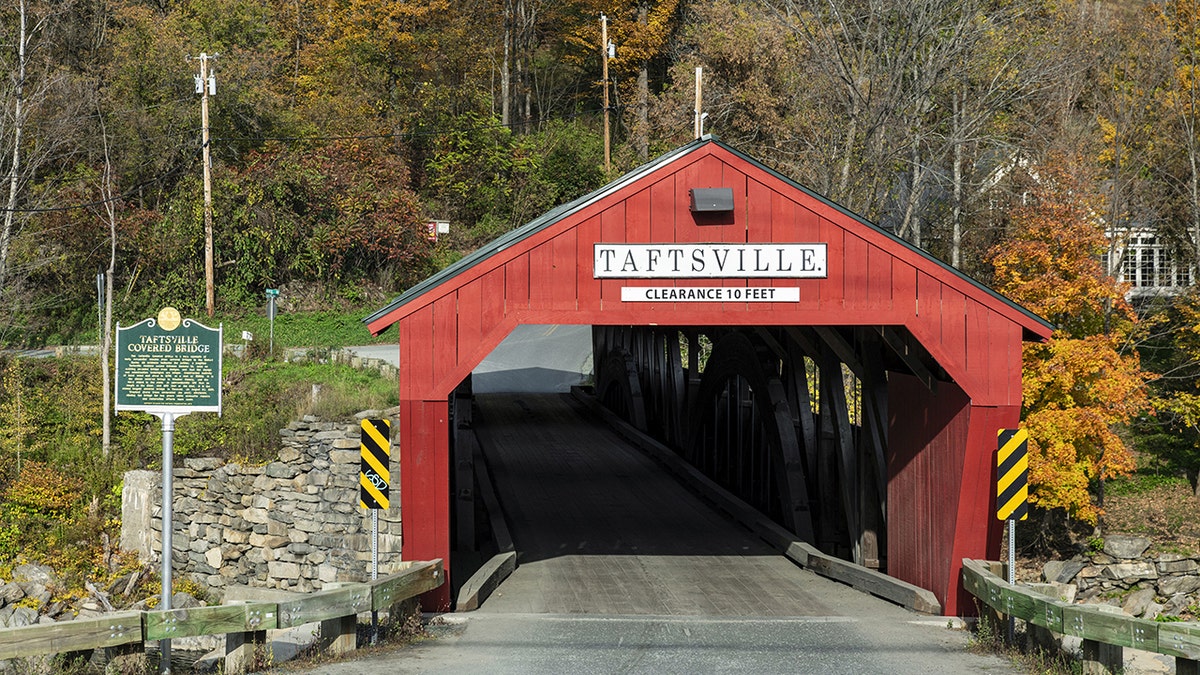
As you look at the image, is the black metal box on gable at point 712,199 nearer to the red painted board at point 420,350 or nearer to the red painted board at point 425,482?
the red painted board at point 420,350

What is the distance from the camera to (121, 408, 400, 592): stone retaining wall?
18953mm

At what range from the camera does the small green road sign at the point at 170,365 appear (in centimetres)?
1029

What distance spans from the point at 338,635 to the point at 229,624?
123cm

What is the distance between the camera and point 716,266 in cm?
1273

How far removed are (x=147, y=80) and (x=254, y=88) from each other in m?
3.56

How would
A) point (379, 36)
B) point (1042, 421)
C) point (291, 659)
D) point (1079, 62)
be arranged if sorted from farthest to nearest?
1. point (379, 36)
2. point (1079, 62)
3. point (1042, 421)
4. point (291, 659)

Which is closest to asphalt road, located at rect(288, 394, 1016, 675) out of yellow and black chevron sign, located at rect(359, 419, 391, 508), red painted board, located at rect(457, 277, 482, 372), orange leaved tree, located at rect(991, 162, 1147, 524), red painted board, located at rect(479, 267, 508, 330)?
yellow and black chevron sign, located at rect(359, 419, 391, 508)

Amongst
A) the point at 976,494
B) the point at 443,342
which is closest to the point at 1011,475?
the point at 976,494

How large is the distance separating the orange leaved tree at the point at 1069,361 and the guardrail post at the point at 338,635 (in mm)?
15533

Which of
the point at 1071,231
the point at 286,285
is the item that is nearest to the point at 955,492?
the point at 1071,231

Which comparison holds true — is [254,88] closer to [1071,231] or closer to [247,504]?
[247,504]

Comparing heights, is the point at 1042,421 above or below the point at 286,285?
below

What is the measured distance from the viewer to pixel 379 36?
45.7 meters

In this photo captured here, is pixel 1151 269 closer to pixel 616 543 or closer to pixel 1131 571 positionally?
pixel 1131 571
